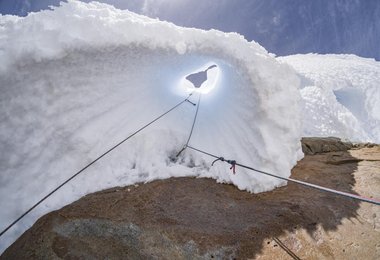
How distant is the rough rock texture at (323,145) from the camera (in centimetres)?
510

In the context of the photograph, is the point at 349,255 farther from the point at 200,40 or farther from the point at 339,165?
the point at 200,40

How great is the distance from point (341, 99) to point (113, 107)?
865cm

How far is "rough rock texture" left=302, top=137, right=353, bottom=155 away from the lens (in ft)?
16.7

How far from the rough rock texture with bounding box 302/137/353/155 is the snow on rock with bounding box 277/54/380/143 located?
4.36 ft

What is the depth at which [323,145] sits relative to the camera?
5.20m

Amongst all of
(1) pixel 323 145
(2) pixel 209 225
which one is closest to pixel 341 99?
(1) pixel 323 145

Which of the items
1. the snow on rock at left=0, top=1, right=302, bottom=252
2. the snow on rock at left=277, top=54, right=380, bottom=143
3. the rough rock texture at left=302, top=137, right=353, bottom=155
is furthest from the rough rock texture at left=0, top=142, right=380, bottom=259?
the snow on rock at left=277, top=54, right=380, bottom=143

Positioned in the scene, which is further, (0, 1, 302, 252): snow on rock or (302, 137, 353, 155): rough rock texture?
(302, 137, 353, 155): rough rock texture

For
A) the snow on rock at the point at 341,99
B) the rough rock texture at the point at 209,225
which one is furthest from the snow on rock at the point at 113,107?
the snow on rock at the point at 341,99

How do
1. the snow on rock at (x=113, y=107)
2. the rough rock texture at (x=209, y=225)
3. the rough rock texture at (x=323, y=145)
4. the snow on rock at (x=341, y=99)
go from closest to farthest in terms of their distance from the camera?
the rough rock texture at (x=209, y=225)
the snow on rock at (x=113, y=107)
the rough rock texture at (x=323, y=145)
the snow on rock at (x=341, y=99)

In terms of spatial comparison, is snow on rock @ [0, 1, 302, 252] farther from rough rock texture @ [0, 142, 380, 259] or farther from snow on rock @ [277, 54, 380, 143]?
snow on rock @ [277, 54, 380, 143]

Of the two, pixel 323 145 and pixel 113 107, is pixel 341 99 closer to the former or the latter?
pixel 323 145

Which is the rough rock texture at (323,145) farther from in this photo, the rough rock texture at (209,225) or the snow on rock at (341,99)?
the rough rock texture at (209,225)

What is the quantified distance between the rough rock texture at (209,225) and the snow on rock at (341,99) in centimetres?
354
